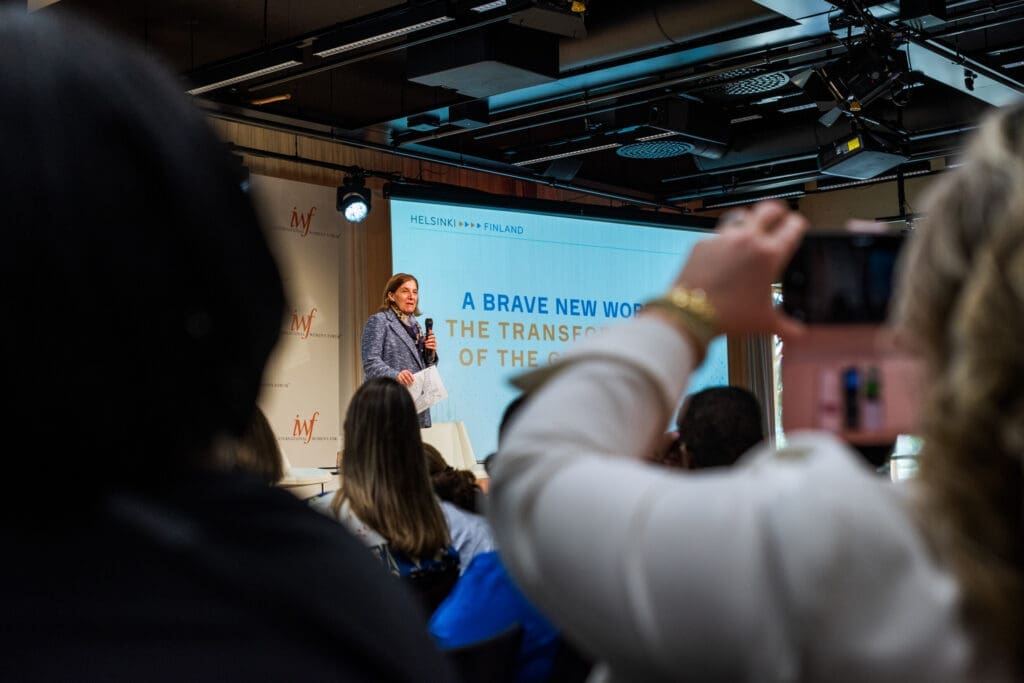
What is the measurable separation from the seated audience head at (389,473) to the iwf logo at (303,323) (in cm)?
568

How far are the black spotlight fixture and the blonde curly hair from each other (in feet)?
26.2

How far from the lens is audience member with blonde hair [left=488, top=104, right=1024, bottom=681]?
492 mm

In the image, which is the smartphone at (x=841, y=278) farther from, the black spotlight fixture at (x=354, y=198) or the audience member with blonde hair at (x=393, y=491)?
the black spotlight fixture at (x=354, y=198)

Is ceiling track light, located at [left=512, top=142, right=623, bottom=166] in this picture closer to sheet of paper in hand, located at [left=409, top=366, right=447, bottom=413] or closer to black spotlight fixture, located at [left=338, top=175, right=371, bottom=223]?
black spotlight fixture, located at [left=338, top=175, right=371, bottom=223]

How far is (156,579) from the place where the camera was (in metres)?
0.52

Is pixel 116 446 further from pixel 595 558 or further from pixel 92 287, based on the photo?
pixel 595 558

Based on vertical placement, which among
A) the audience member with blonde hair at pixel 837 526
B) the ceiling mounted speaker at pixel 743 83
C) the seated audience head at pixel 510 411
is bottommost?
the seated audience head at pixel 510 411

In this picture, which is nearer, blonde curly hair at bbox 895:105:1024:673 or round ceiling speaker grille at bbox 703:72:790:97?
blonde curly hair at bbox 895:105:1024:673

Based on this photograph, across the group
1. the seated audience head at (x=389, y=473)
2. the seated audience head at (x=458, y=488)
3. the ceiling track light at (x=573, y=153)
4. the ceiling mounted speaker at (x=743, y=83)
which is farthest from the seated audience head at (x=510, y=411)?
the ceiling track light at (x=573, y=153)

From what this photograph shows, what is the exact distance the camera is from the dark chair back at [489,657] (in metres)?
2.08

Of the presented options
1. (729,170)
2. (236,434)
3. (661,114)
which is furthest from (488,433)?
(236,434)

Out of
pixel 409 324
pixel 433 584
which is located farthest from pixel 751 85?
pixel 433 584

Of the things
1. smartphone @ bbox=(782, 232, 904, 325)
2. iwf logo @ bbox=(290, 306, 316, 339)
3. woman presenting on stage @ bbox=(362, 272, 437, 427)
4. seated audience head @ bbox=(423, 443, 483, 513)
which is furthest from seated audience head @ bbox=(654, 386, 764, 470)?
iwf logo @ bbox=(290, 306, 316, 339)

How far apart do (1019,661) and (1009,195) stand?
8.3 inches
